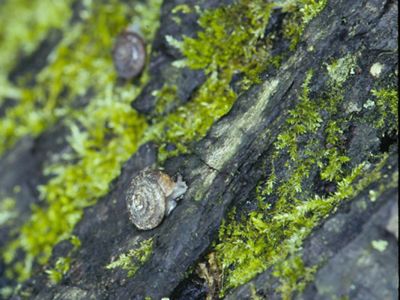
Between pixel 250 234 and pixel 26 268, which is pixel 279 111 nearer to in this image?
pixel 250 234

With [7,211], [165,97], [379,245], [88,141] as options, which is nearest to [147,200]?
[165,97]

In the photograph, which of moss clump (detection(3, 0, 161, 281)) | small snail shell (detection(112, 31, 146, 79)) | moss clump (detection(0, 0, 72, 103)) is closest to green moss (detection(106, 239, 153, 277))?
moss clump (detection(3, 0, 161, 281))

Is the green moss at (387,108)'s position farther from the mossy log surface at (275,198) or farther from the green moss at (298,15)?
the green moss at (298,15)

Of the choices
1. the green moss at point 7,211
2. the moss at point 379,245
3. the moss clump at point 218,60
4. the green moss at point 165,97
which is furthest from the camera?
the green moss at point 7,211

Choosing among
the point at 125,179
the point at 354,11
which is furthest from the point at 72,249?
the point at 354,11

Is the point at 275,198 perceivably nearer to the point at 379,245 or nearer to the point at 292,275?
the point at 292,275

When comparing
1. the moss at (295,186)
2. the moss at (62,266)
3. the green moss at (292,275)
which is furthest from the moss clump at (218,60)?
the green moss at (292,275)

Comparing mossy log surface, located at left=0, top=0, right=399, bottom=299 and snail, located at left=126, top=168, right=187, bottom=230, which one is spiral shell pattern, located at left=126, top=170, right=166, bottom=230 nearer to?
snail, located at left=126, top=168, right=187, bottom=230
